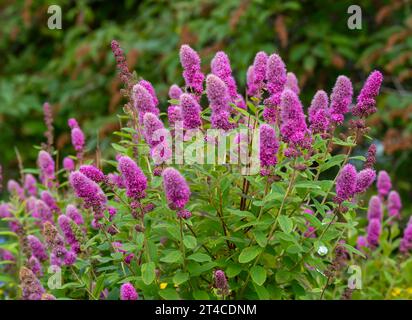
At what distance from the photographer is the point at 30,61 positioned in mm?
7125

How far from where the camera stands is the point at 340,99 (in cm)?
203

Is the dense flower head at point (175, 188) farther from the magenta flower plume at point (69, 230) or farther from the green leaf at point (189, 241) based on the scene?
the magenta flower plume at point (69, 230)

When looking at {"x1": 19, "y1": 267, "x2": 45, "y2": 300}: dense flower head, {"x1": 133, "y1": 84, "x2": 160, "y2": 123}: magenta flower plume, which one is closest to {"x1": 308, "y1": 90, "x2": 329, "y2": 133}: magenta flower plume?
{"x1": 133, "y1": 84, "x2": 160, "y2": 123}: magenta flower plume

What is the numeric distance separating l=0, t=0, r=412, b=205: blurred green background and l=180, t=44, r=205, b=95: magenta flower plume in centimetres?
299

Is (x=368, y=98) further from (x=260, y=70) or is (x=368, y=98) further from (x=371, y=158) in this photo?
(x=260, y=70)

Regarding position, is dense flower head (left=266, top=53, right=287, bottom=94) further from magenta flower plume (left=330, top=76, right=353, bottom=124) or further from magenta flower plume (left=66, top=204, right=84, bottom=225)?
magenta flower plume (left=66, top=204, right=84, bottom=225)

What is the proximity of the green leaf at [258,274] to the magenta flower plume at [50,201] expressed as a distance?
99 cm

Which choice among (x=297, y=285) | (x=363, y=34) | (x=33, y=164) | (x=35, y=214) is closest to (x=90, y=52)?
(x=33, y=164)

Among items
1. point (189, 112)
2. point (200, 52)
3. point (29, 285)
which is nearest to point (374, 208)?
point (189, 112)

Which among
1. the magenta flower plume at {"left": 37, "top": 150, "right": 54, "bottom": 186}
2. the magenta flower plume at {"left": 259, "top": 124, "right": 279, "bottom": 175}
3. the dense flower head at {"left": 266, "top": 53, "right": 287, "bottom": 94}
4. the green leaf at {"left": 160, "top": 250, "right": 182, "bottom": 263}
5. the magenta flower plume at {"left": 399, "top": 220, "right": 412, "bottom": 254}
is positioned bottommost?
the magenta flower plume at {"left": 399, "top": 220, "right": 412, "bottom": 254}

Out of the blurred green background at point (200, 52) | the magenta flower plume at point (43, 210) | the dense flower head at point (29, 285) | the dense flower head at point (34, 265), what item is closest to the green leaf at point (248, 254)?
the dense flower head at point (29, 285)

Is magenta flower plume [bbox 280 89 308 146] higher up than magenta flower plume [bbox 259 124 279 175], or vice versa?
magenta flower plume [bbox 280 89 308 146]

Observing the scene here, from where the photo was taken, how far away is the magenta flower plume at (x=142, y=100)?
2.02m

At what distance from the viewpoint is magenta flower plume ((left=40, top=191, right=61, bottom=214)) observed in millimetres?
2654
